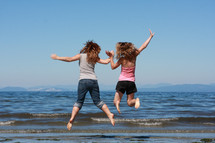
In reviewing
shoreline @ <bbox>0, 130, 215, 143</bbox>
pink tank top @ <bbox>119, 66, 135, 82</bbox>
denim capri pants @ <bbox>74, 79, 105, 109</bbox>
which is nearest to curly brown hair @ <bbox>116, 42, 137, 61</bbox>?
pink tank top @ <bbox>119, 66, 135, 82</bbox>

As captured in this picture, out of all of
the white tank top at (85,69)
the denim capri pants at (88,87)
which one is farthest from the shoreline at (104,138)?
the white tank top at (85,69)

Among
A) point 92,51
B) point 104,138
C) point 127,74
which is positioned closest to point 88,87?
point 92,51

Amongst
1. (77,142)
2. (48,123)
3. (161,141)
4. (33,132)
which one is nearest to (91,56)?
(77,142)

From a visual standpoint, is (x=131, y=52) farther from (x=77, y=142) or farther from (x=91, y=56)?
(x=77, y=142)

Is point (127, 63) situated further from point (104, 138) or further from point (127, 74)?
point (104, 138)

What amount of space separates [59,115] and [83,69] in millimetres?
9455

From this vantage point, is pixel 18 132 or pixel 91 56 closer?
pixel 91 56

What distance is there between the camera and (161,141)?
7.18 metres

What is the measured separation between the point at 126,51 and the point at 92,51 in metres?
0.84

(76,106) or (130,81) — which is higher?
(130,81)

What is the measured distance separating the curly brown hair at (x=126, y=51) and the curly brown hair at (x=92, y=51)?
0.52m

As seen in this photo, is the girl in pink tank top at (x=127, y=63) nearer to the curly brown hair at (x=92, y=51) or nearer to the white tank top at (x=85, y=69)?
the curly brown hair at (x=92, y=51)

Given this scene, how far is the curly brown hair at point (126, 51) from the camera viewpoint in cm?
700

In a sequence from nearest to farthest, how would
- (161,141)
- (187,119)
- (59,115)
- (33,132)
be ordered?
(161,141), (33,132), (187,119), (59,115)
